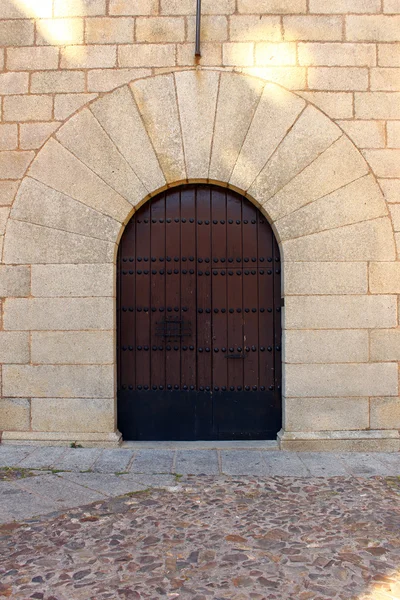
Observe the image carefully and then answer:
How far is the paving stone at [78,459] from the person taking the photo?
3709mm

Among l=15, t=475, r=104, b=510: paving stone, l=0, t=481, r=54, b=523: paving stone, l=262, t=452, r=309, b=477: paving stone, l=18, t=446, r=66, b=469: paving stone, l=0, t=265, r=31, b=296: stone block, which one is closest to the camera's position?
l=0, t=481, r=54, b=523: paving stone

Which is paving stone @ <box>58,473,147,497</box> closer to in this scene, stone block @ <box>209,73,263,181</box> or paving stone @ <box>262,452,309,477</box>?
paving stone @ <box>262,452,309,477</box>

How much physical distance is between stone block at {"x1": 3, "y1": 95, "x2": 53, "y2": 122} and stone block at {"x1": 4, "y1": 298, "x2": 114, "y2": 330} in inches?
63.9

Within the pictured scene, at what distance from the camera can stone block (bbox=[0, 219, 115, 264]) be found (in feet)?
13.9

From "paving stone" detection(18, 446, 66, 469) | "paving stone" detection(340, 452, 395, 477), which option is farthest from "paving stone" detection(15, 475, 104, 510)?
"paving stone" detection(340, 452, 395, 477)

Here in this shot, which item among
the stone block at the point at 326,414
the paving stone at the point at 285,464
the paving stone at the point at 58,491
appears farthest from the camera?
the stone block at the point at 326,414

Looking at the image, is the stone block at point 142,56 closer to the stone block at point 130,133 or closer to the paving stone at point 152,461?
the stone block at point 130,133

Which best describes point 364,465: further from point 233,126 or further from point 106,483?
point 233,126

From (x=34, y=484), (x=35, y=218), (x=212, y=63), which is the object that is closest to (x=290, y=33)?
(x=212, y=63)

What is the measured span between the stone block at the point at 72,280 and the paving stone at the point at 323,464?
214 centimetres

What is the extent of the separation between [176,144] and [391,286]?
2245 mm

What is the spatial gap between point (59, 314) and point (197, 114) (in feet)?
6.99

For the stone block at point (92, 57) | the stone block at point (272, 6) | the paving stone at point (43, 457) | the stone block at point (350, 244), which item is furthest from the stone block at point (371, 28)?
the paving stone at point (43, 457)

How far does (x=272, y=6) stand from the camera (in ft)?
14.1
